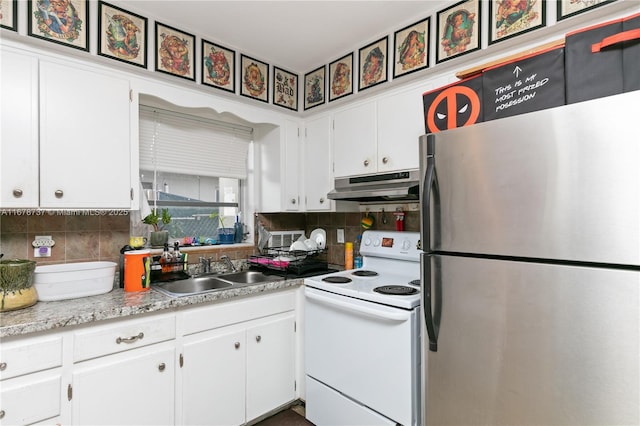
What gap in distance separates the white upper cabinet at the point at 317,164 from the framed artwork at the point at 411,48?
2.25 feet

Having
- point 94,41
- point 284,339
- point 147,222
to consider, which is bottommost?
point 284,339

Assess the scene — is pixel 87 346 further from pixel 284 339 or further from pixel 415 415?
pixel 415 415

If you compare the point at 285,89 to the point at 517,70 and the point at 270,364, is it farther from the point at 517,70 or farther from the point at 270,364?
the point at 270,364

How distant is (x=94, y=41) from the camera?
5.71 ft

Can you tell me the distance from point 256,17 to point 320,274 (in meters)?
1.72

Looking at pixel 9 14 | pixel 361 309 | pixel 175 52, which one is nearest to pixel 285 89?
pixel 175 52

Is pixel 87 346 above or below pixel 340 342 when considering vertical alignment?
above

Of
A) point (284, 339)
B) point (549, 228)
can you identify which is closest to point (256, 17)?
point (549, 228)

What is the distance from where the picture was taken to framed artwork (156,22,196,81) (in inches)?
77.9

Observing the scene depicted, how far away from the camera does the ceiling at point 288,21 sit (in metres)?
1.84

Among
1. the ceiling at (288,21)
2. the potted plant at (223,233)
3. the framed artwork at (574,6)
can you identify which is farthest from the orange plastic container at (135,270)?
the framed artwork at (574,6)

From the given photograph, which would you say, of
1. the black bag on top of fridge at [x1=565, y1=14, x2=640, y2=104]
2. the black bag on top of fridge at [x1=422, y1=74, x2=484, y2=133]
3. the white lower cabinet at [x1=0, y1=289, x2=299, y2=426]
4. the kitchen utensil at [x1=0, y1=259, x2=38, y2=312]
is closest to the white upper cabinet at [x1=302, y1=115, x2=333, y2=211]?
the white lower cabinet at [x1=0, y1=289, x2=299, y2=426]

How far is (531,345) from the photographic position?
3.40 feet

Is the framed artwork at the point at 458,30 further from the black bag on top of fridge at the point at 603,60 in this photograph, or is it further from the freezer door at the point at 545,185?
the freezer door at the point at 545,185
